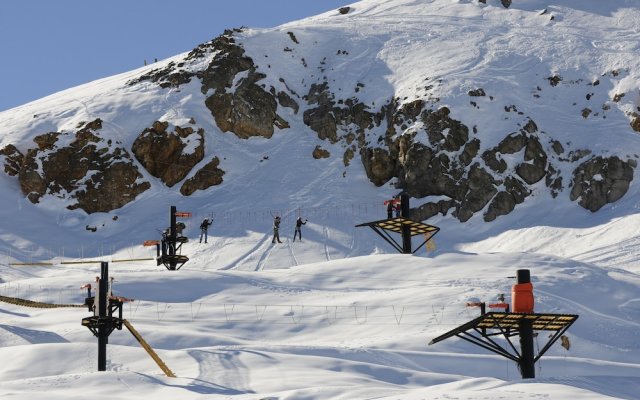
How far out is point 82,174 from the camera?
268 feet

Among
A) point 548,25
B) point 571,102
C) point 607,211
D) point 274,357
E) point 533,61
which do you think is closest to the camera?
point 274,357

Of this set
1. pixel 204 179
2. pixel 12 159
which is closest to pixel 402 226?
pixel 204 179

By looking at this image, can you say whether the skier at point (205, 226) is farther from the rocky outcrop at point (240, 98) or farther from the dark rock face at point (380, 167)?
the rocky outcrop at point (240, 98)

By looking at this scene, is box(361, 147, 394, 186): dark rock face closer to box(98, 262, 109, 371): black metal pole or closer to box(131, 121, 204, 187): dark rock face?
box(131, 121, 204, 187): dark rock face

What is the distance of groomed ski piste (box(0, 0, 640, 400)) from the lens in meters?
33.6

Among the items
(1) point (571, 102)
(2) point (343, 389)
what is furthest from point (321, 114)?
(2) point (343, 389)

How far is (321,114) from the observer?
8794 centimetres

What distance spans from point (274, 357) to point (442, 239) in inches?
1395

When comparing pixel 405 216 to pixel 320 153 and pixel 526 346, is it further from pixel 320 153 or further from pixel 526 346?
pixel 320 153

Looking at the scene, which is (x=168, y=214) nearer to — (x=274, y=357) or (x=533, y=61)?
(x=533, y=61)

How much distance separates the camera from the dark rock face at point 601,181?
70.2 metres

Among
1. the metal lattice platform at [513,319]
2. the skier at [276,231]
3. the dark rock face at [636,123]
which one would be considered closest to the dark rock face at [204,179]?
the skier at [276,231]

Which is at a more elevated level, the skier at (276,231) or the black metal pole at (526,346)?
the skier at (276,231)

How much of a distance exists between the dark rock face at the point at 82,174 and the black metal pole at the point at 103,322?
44.6m
